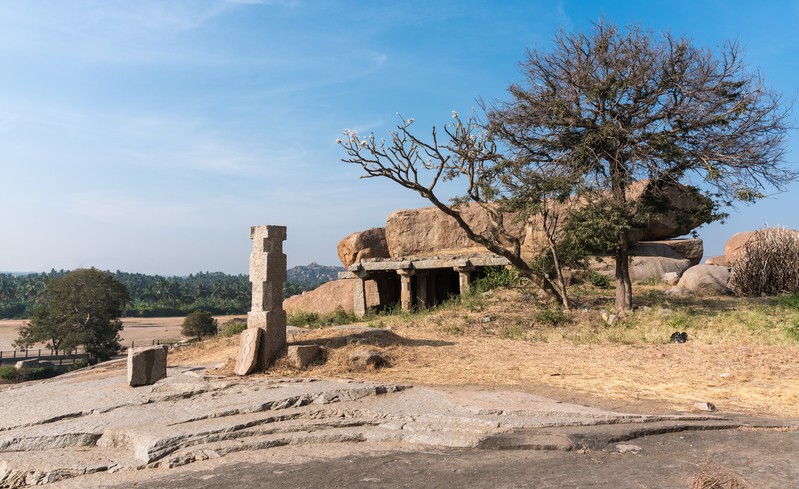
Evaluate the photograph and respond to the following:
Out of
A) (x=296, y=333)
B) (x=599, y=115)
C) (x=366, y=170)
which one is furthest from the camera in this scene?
(x=599, y=115)

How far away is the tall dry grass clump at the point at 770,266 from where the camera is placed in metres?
18.4

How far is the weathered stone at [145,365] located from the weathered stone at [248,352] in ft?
3.78

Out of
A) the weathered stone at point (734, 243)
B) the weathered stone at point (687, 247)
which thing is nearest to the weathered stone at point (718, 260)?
the weathered stone at point (734, 243)

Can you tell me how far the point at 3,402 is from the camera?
871cm

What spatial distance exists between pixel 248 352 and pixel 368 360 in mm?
1890

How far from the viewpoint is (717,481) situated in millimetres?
4359

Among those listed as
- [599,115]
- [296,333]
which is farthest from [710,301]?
[296,333]

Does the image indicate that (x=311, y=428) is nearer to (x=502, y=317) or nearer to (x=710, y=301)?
A: (x=502, y=317)

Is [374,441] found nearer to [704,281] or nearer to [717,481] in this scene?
[717,481]

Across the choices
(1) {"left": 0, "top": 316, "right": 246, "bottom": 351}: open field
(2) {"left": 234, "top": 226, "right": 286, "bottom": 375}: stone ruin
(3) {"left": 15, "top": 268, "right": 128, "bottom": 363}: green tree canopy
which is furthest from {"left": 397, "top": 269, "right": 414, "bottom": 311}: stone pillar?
(1) {"left": 0, "top": 316, "right": 246, "bottom": 351}: open field

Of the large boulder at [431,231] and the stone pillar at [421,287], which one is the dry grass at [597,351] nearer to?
the stone pillar at [421,287]

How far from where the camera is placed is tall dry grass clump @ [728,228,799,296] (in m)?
18.4

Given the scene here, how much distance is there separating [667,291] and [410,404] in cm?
1294

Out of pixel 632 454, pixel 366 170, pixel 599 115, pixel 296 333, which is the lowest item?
pixel 632 454
